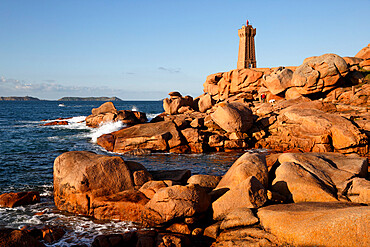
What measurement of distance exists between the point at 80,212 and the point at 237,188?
21.2ft

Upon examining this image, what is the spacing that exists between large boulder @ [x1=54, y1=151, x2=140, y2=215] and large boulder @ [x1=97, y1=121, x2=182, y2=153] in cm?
1262

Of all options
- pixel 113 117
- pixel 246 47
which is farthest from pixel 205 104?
pixel 246 47

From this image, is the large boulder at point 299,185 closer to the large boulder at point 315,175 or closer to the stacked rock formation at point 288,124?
the large boulder at point 315,175

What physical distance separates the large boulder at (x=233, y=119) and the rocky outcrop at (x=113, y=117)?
38.5 feet

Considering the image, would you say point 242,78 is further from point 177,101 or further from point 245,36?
point 245,36

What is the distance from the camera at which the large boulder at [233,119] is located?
2666 cm

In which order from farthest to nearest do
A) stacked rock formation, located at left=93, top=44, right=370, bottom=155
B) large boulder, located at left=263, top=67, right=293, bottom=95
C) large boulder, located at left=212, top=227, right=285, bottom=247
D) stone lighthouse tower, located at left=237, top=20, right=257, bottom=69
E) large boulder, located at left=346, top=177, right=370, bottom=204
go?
stone lighthouse tower, located at left=237, top=20, right=257, bottom=69 < large boulder, located at left=263, top=67, right=293, bottom=95 < stacked rock formation, located at left=93, top=44, right=370, bottom=155 < large boulder, located at left=346, top=177, right=370, bottom=204 < large boulder, located at left=212, top=227, right=285, bottom=247

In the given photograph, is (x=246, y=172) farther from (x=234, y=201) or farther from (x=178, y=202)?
(x=178, y=202)

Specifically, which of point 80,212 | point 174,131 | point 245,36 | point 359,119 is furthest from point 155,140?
point 245,36

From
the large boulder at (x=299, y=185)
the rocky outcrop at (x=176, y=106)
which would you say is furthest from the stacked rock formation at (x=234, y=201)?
the rocky outcrop at (x=176, y=106)

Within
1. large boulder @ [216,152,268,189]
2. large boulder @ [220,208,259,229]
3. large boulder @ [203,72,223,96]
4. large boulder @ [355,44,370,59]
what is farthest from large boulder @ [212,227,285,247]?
large boulder @ [203,72,223,96]

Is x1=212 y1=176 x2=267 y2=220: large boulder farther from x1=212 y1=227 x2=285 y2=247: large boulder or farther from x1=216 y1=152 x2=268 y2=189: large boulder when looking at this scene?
x1=212 y1=227 x2=285 y2=247: large boulder

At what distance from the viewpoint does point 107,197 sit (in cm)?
1159

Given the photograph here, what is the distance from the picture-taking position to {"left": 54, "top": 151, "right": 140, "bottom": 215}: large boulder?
39.0 feet
